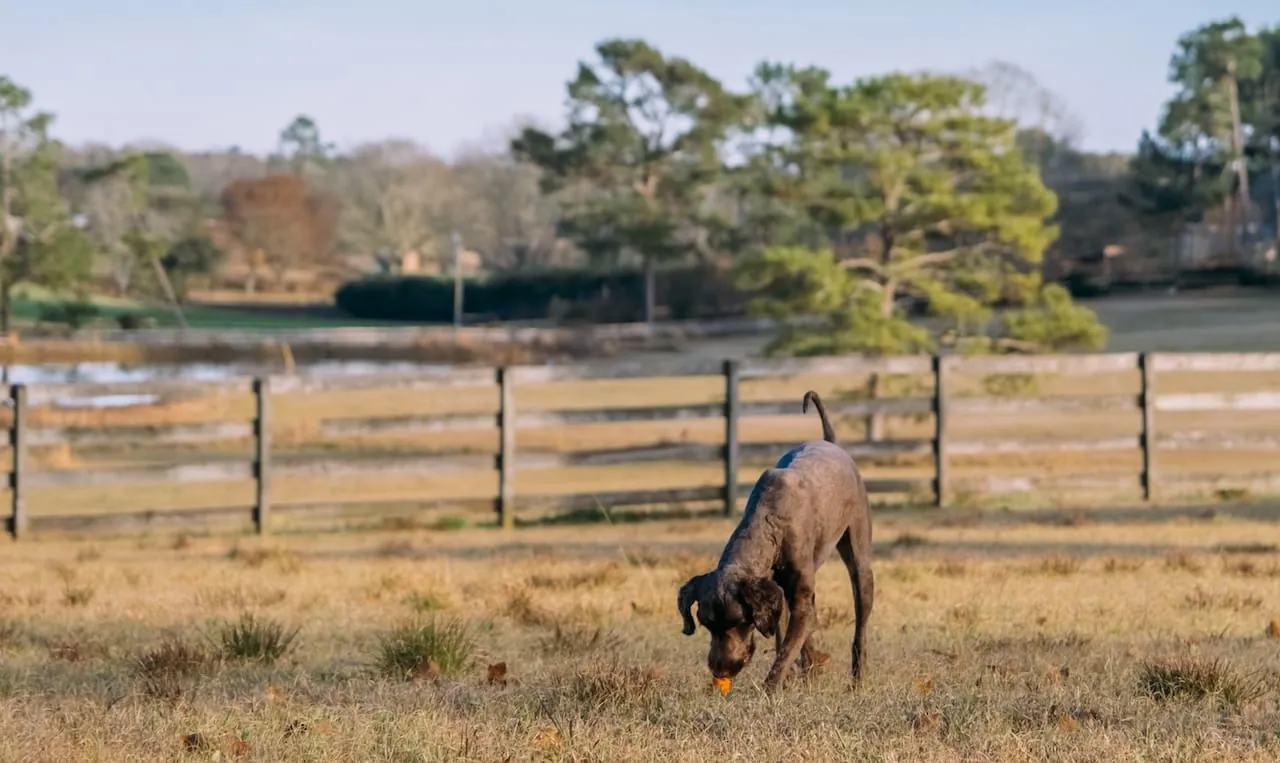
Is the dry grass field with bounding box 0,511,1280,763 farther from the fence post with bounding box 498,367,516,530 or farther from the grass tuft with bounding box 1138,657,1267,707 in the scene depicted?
the fence post with bounding box 498,367,516,530

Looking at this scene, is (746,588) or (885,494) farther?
(885,494)

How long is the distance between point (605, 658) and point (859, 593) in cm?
109

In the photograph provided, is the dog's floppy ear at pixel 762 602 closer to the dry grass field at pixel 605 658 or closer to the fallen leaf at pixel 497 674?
the dry grass field at pixel 605 658

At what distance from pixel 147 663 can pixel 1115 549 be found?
7.35 meters

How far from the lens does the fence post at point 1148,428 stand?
14875mm

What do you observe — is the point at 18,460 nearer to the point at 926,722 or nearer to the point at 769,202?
the point at 926,722

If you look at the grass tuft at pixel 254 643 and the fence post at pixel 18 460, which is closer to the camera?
the grass tuft at pixel 254 643

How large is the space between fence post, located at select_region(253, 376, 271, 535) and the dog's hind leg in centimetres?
825

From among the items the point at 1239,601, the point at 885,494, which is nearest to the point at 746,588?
the point at 1239,601

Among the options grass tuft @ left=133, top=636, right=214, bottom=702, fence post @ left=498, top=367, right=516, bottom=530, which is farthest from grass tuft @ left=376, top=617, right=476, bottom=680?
fence post @ left=498, top=367, right=516, bottom=530

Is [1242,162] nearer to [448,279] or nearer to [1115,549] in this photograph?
[448,279]

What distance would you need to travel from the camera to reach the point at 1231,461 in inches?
785

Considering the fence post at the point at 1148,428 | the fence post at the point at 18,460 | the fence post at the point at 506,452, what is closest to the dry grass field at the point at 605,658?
the fence post at the point at 18,460

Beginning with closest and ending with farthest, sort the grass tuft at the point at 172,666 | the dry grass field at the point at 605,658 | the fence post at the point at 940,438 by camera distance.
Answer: the dry grass field at the point at 605,658 < the grass tuft at the point at 172,666 < the fence post at the point at 940,438
